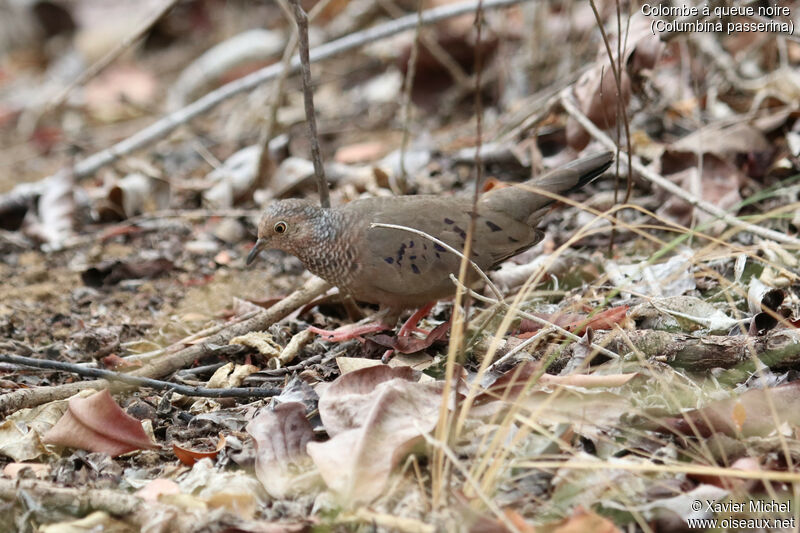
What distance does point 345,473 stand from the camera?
285 cm

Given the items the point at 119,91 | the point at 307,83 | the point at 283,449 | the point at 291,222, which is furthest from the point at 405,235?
the point at 119,91

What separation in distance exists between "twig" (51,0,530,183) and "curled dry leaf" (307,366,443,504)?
373 centimetres

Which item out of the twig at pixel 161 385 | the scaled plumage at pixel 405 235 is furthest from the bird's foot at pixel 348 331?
the twig at pixel 161 385

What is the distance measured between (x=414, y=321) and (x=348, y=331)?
37 cm

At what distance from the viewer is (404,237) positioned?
435 cm

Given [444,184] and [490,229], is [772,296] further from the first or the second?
[444,184]

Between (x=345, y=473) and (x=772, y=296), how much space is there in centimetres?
216

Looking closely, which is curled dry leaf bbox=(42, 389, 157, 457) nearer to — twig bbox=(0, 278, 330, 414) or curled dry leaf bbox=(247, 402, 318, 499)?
twig bbox=(0, 278, 330, 414)

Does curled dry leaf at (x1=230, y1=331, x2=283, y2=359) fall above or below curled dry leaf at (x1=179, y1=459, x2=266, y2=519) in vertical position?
above

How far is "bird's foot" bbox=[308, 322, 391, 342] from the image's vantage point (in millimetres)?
4328

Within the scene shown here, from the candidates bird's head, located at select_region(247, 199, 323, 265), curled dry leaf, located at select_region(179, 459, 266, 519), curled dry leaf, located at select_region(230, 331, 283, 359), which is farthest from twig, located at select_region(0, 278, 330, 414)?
curled dry leaf, located at select_region(179, 459, 266, 519)

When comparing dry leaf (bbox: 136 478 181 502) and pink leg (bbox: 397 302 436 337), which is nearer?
dry leaf (bbox: 136 478 181 502)

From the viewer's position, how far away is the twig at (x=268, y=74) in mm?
6488

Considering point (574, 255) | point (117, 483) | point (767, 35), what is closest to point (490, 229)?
point (574, 255)
